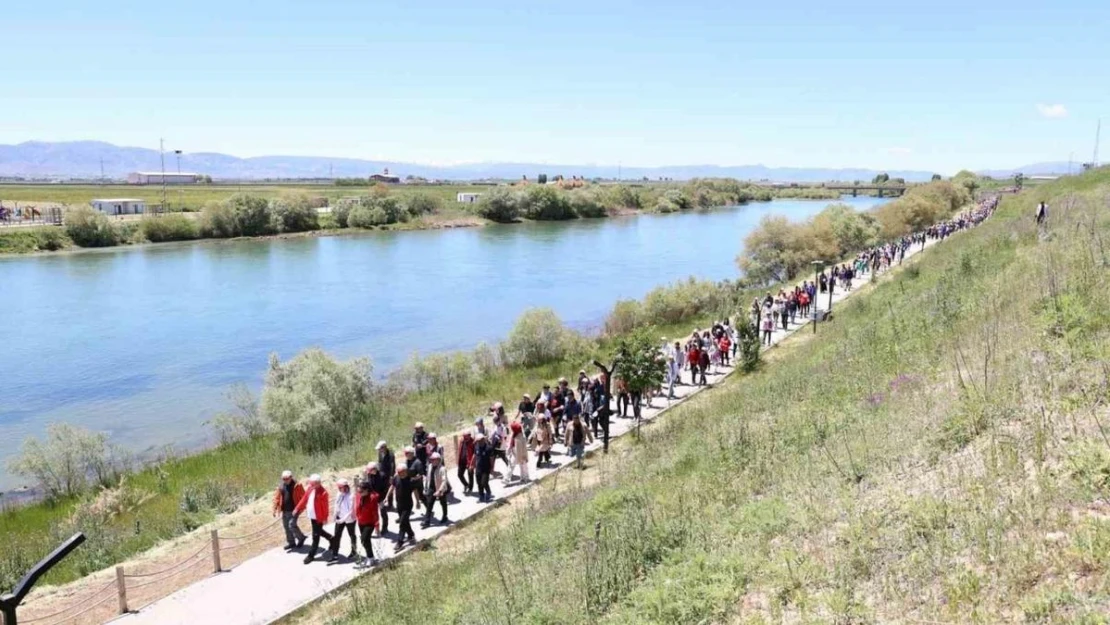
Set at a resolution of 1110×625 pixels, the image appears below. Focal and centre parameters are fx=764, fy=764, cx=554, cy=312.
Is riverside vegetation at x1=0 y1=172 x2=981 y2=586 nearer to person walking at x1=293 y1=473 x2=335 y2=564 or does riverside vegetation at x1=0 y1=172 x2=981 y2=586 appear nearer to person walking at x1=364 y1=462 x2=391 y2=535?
person walking at x1=293 y1=473 x2=335 y2=564

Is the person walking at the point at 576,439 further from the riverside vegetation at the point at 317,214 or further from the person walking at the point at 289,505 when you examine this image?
the riverside vegetation at the point at 317,214

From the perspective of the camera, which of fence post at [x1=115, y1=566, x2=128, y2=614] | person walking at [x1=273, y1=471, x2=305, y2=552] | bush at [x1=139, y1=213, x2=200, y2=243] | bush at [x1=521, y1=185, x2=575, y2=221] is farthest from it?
bush at [x1=521, y1=185, x2=575, y2=221]

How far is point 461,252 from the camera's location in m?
67.6

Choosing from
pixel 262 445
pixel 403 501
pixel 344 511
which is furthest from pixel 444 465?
pixel 262 445

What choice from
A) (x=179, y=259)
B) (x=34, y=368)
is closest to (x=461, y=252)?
(x=179, y=259)

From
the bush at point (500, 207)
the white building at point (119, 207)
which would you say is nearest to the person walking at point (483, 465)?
the white building at point (119, 207)

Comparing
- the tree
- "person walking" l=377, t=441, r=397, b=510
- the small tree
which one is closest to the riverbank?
"person walking" l=377, t=441, r=397, b=510

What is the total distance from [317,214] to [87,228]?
2313 centimetres

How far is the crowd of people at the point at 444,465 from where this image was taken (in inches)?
419

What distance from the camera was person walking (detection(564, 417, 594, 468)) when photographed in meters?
14.5

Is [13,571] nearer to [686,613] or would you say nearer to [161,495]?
[161,495]

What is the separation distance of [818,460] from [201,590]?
26.6 ft

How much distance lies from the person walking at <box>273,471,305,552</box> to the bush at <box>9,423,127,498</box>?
324 inches

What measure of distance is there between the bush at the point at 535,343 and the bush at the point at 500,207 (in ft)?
230
